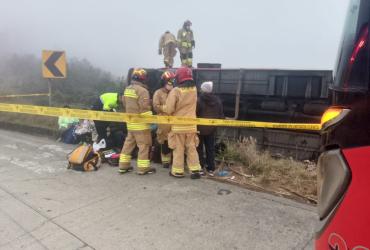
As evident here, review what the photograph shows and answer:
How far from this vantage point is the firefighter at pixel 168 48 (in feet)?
34.1

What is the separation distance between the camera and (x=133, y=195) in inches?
175

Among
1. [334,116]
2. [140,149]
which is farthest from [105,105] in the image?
[334,116]

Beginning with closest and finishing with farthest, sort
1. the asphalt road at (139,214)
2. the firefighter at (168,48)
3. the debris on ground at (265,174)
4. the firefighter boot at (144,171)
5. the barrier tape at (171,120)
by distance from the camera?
1. the asphalt road at (139,214)
2. the debris on ground at (265,174)
3. the barrier tape at (171,120)
4. the firefighter boot at (144,171)
5. the firefighter at (168,48)

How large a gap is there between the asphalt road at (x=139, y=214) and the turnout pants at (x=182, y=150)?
0.21 m

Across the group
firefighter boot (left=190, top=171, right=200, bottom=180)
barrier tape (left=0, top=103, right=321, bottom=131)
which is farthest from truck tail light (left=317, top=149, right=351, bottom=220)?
firefighter boot (left=190, top=171, right=200, bottom=180)

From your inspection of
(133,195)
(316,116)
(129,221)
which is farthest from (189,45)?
(129,221)

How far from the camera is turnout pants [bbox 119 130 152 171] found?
5424mm

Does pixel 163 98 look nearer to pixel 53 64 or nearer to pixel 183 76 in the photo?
pixel 183 76

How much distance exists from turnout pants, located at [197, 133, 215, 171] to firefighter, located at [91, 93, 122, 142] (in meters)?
1.74

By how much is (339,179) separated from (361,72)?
1.46 ft

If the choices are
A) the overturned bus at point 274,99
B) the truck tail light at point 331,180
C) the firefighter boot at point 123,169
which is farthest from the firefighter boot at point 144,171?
the truck tail light at point 331,180

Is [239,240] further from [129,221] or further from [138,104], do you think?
[138,104]

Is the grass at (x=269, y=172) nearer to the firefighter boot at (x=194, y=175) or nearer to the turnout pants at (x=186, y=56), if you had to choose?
the firefighter boot at (x=194, y=175)

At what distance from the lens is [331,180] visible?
1.51 metres
